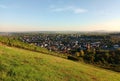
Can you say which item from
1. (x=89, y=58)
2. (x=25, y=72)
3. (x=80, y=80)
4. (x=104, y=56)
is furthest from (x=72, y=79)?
(x=104, y=56)

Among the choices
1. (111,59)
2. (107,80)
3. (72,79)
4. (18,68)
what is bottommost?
(111,59)

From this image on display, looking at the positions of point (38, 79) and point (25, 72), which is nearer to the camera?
point (38, 79)

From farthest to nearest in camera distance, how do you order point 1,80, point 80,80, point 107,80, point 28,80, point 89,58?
point 89,58 → point 107,80 → point 80,80 → point 28,80 → point 1,80

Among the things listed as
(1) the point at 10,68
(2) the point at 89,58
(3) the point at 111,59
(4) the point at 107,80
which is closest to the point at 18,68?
(1) the point at 10,68

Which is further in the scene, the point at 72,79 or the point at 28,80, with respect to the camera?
the point at 72,79

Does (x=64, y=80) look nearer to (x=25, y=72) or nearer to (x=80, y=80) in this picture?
(x=80, y=80)

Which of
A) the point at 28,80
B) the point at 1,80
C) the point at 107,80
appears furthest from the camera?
the point at 107,80

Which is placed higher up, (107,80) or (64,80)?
(64,80)

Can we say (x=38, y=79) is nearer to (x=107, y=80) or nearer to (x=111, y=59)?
(x=107, y=80)

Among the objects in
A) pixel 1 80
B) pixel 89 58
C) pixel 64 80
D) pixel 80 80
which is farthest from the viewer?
pixel 89 58
